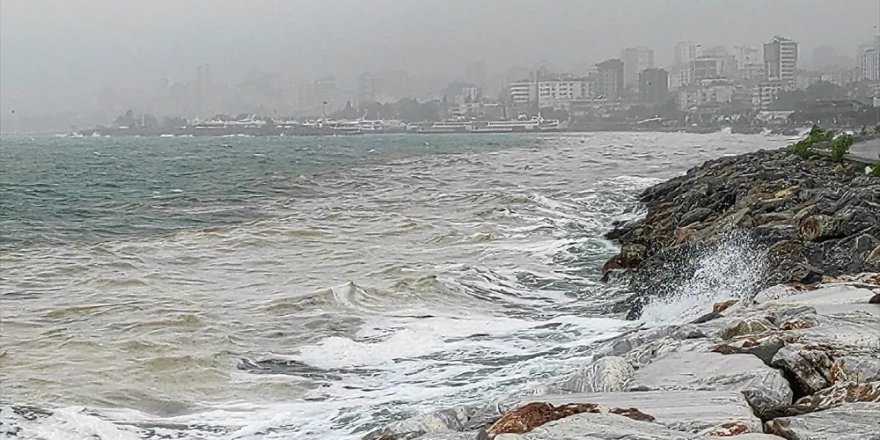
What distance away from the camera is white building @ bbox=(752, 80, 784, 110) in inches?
5846

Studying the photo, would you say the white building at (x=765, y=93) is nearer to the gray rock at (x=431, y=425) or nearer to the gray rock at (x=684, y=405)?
the gray rock at (x=431, y=425)

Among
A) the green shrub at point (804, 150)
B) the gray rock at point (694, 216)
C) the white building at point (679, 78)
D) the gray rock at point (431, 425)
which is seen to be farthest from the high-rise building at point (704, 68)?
the gray rock at point (431, 425)

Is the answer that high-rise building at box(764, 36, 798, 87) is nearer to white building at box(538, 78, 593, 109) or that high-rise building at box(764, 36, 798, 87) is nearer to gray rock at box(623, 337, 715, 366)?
white building at box(538, 78, 593, 109)

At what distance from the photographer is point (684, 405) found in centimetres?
467

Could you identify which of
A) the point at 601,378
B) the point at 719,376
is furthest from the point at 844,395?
the point at 601,378

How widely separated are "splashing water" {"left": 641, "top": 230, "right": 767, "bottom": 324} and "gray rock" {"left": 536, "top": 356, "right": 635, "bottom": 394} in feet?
11.5

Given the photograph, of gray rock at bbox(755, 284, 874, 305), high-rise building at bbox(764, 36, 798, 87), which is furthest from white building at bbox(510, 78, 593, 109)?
gray rock at bbox(755, 284, 874, 305)

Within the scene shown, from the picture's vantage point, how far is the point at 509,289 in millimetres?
12797

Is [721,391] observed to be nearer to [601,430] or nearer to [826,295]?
[601,430]

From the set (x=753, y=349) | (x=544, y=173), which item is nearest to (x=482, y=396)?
(x=753, y=349)

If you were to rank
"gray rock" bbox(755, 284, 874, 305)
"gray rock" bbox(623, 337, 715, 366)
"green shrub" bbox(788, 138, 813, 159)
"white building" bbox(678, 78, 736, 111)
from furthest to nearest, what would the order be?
"white building" bbox(678, 78, 736, 111) < "green shrub" bbox(788, 138, 813, 159) < "gray rock" bbox(755, 284, 874, 305) < "gray rock" bbox(623, 337, 715, 366)

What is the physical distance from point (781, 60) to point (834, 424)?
559 ft

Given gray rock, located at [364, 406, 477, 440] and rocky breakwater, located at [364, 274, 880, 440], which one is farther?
gray rock, located at [364, 406, 477, 440]

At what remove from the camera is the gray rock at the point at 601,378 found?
5598 mm
